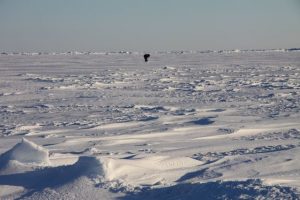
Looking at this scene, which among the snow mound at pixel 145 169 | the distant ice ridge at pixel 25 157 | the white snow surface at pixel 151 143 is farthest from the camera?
the distant ice ridge at pixel 25 157

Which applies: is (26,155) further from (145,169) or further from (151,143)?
(151,143)

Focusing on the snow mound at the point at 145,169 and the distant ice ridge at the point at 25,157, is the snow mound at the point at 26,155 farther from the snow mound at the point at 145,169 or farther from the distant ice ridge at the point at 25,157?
the snow mound at the point at 145,169

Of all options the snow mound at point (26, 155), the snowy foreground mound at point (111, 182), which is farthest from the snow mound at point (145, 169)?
the snow mound at point (26, 155)

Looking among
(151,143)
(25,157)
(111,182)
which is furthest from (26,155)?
(151,143)

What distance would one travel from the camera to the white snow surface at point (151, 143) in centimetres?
402

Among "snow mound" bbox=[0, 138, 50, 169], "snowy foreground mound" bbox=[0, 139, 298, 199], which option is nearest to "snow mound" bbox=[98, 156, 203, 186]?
"snowy foreground mound" bbox=[0, 139, 298, 199]

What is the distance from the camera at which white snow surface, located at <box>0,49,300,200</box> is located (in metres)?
4.02

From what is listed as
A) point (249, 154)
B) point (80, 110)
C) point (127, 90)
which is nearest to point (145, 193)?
point (249, 154)

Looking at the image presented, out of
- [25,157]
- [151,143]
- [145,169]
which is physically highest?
[25,157]

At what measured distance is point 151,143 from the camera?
6898 mm

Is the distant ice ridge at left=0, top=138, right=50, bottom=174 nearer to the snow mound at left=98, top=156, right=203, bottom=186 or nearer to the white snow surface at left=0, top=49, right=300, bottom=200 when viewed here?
the white snow surface at left=0, top=49, right=300, bottom=200

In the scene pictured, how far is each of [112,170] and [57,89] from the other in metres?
11.8

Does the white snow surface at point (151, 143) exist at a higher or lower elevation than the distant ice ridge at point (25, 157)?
lower

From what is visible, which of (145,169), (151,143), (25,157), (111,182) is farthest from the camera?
(151,143)
